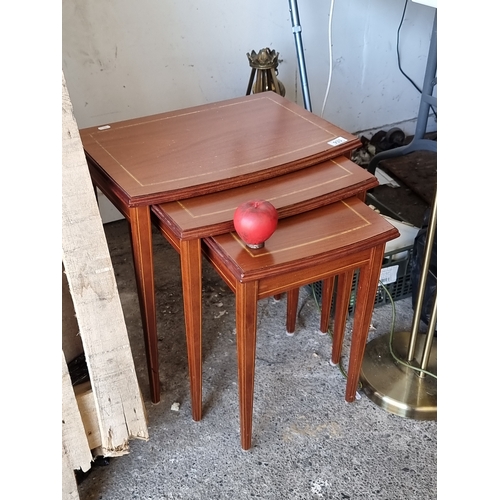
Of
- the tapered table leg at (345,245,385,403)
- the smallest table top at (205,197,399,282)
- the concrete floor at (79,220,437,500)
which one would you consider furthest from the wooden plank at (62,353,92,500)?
the tapered table leg at (345,245,385,403)

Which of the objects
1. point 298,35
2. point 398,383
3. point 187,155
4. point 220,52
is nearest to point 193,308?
point 187,155

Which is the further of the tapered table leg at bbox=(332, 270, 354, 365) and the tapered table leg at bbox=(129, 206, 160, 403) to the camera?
the tapered table leg at bbox=(332, 270, 354, 365)

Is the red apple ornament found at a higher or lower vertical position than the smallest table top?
higher

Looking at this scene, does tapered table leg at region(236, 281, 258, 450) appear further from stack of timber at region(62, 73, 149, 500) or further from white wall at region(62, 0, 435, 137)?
Answer: white wall at region(62, 0, 435, 137)

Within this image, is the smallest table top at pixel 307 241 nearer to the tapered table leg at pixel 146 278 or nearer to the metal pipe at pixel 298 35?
the tapered table leg at pixel 146 278

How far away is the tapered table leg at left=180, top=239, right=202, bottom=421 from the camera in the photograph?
51.5 inches

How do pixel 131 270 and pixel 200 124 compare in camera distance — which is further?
pixel 131 270

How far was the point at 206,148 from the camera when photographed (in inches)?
59.2

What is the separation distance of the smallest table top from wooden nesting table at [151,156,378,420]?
3cm
